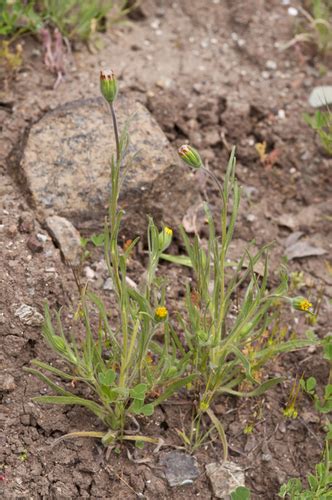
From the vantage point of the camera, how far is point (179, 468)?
2.61 meters

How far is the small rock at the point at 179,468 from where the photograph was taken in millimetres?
2584

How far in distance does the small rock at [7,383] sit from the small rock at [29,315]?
0.20 m

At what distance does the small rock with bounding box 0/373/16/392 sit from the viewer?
257 centimetres

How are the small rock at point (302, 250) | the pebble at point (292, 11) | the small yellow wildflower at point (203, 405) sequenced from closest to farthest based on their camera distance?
the small yellow wildflower at point (203, 405), the small rock at point (302, 250), the pebble at point (292, 11)

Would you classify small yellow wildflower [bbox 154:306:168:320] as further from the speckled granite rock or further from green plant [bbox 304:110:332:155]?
green plant [bbox 304:110:332:155]

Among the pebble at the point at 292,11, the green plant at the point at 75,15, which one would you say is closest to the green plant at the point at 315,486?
the green plant at the point at 75,15

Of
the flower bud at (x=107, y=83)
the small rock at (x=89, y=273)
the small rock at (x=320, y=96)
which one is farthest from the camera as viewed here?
the small rock at (x=320, y=96)

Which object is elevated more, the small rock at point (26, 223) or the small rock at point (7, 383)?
the small rock at point (26, 223)

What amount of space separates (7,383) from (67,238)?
0.69 metres

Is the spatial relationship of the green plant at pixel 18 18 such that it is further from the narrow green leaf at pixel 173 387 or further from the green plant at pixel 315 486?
the green plant at pixel 315 486

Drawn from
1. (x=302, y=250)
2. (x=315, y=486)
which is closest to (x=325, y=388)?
(x=315, y=486)

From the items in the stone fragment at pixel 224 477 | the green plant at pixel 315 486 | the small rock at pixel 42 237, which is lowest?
the stone fragment at pixel 224 477

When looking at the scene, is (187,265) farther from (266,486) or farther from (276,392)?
(266,486)

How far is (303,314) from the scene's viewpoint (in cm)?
317
